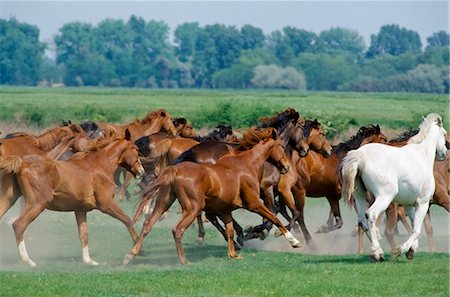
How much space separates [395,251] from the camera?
1511 cm

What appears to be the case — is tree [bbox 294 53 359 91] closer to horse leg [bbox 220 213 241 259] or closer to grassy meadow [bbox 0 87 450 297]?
grassy meadow [bbox 0 87 450 297]

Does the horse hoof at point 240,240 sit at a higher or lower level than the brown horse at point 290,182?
lower

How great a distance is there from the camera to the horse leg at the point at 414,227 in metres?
14.9

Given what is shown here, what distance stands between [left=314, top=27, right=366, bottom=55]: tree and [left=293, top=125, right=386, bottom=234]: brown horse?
407ft

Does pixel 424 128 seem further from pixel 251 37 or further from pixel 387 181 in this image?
pixel 251 37

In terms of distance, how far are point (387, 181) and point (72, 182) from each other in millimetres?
4389

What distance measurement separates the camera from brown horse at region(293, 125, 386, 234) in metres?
19.0

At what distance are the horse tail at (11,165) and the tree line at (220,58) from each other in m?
82.6

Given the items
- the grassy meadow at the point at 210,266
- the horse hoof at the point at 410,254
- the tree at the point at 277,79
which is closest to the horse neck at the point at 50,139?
the grassy meadow at the point at 210,266

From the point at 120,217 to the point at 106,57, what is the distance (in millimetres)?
115195

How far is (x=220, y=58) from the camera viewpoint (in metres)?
130

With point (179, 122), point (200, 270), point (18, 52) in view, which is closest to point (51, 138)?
point (179, 122)

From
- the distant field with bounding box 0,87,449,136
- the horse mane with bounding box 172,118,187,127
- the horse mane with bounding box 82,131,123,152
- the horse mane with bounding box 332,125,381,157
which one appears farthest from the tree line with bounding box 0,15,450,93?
the horse mane with bounding box 82,131,123,152

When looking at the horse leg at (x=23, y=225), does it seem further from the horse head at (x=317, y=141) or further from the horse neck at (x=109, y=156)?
the horse head at (x=317, y=141)
